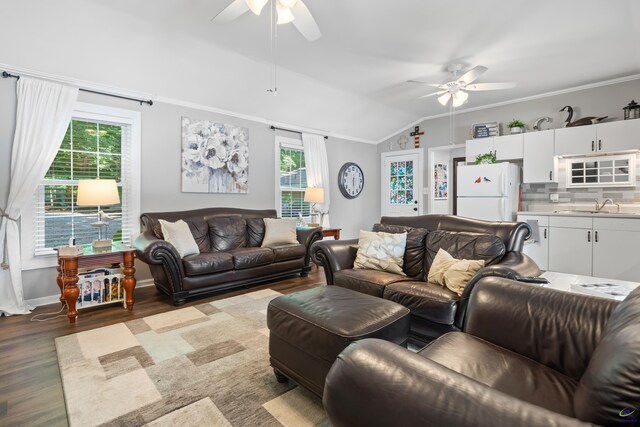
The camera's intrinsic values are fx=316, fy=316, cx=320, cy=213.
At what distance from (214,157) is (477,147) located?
4239 millimetres

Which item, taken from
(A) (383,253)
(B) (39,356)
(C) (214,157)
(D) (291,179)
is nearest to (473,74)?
(A) (383,253)

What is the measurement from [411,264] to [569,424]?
7.84 feet

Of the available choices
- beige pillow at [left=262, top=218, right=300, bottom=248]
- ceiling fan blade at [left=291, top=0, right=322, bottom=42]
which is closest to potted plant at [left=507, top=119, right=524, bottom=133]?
beige pillow at [left=262, top=218, right=300, bottom=248]

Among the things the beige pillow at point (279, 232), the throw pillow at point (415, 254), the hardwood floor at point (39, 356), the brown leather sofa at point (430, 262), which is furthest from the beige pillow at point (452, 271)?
the beige pillow at point (279, 232)

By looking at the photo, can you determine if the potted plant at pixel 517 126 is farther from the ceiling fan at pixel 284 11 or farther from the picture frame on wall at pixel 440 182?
the ceiling fan at pixel 284 11

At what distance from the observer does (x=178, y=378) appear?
193 centimetres

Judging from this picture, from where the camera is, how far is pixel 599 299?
135 centimetres

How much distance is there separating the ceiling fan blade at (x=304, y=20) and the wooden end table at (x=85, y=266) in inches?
101

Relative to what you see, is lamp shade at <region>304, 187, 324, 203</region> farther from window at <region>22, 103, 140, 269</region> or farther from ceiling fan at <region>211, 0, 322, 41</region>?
ceiling fan at <region>211, 0, 322, 41</region>

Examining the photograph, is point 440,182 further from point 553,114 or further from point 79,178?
point 79,178

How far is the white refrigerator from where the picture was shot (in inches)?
187

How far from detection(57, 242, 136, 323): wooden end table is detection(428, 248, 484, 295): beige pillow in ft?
9.32

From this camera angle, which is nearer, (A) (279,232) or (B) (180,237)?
(B) (180,237)

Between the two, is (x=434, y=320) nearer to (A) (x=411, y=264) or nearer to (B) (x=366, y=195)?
(A) (x=411, y=264)
